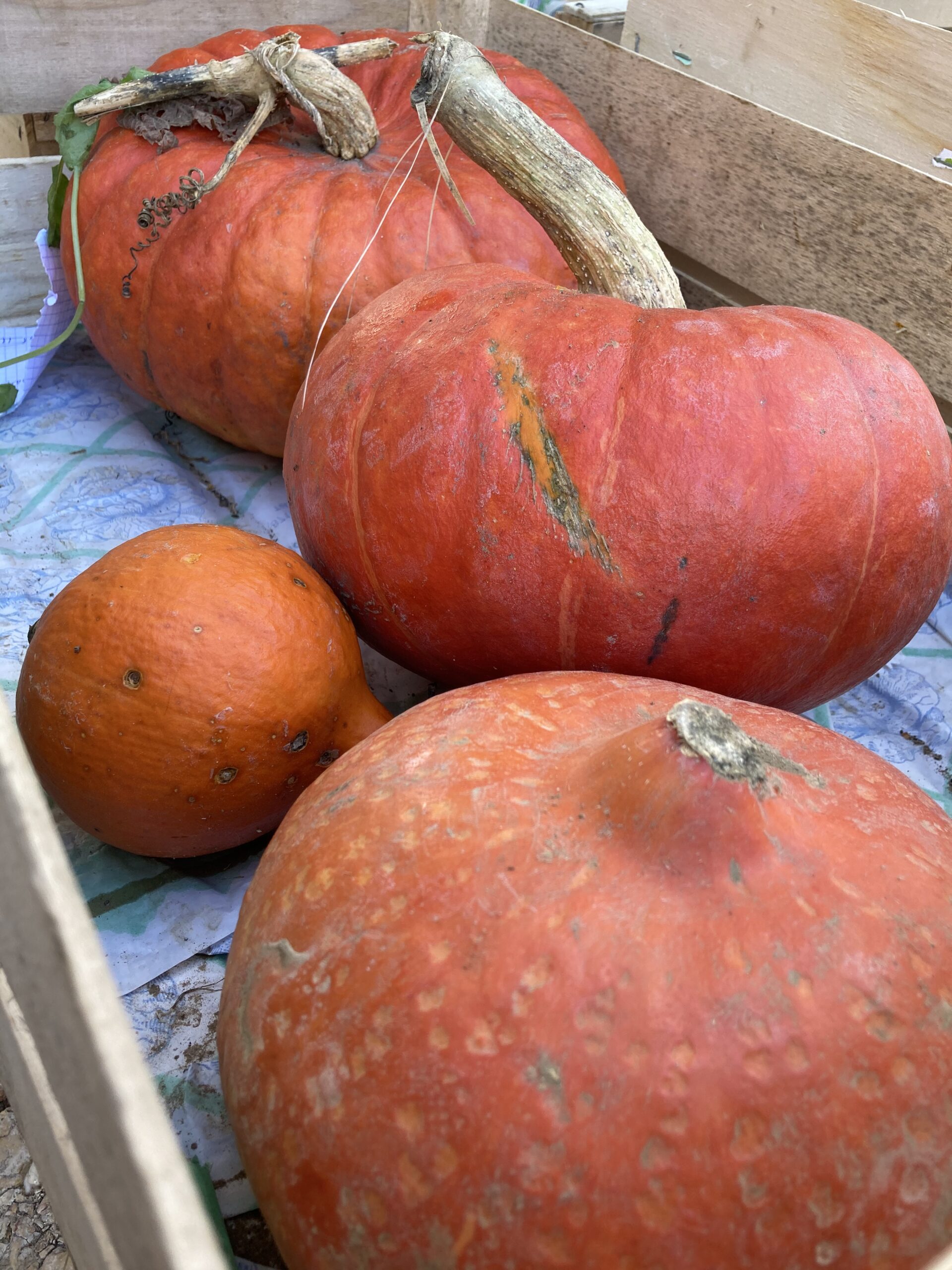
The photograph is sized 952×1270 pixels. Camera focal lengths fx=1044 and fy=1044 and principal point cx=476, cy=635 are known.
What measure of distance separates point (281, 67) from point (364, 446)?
77 cm

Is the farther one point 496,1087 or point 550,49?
point 550,49

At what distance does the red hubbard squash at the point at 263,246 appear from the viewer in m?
1.55

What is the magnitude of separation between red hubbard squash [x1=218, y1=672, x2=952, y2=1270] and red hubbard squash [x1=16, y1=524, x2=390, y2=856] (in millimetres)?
270

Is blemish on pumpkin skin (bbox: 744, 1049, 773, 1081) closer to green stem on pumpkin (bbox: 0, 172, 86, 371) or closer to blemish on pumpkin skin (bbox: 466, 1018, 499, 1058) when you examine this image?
blemish on pumpkin skin (bbox: 466, 1018, 499, 1058)

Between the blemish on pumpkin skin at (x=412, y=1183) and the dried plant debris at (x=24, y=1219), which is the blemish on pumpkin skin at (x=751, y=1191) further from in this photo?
the dried plant debris at (x=24, y=1219)

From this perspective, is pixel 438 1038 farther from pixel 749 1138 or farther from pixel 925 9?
pixel 925 9

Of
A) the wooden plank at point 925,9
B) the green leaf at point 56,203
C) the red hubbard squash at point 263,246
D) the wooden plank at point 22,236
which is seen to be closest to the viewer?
the red hubbard squash at point 263,246

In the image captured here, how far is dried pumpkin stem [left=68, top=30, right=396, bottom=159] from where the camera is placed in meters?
1.56

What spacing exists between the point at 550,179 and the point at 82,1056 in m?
1.23

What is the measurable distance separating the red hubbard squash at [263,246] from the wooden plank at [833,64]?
2.19 feet

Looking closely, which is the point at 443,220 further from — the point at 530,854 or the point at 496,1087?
the point at 496,1087

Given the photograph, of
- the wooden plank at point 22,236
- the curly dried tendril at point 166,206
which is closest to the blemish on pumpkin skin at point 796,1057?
the curly dried tendril at point 166,206

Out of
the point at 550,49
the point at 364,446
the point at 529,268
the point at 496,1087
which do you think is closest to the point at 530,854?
the point at 496,1087

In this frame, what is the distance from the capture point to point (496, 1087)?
635 millimetres
